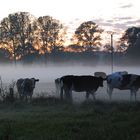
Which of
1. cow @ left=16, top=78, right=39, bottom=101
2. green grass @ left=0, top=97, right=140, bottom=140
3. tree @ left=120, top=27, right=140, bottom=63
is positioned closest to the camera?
green grass @ left=0, top=97, right=140, bottom=140

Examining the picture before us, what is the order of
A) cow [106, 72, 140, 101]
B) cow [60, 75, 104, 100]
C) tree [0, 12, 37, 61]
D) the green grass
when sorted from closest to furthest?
the green grass, cow [60, 75, 104, 100], cow [106, 72, 140, 101], tree [0, 12, 37, 61]

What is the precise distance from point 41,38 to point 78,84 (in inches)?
2135

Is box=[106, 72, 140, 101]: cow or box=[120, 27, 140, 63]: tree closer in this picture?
box=[106, 72, 140, 101]: cow

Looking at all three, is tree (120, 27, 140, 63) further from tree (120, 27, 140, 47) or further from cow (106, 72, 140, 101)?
cow (106, 72, 140, 101)

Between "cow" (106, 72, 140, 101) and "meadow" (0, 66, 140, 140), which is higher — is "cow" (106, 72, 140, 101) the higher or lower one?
the lower one

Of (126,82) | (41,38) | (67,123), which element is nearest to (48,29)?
(41,38)

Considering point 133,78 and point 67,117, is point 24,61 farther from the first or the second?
point 67,117

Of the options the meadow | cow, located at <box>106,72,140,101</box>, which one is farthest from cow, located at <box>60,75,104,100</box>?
Result: the meadow

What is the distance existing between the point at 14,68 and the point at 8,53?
2930 millimetres

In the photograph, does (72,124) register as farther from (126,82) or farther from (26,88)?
(126,82)

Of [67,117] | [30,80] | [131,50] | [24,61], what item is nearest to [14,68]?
[24,61]

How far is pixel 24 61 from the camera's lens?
83.2 metres

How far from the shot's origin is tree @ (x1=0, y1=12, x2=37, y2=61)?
7612cm

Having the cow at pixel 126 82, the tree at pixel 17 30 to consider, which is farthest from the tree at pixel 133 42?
the cow at pixel 126 82
